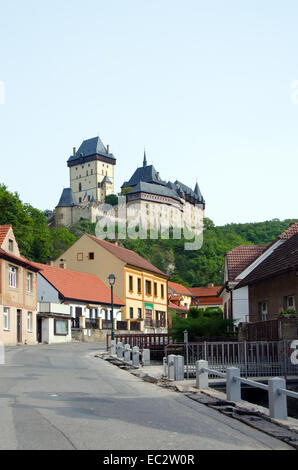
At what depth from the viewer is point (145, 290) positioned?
63969mm

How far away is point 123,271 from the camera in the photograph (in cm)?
5866

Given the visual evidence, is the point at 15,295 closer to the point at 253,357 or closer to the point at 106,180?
the point at 253,357

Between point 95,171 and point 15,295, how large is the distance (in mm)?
155798

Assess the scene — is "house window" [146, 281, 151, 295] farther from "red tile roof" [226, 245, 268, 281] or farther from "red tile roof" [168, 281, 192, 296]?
"red tile roof" [168, 281, 192, 296]

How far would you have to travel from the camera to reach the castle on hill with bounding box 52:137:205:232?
159 meters

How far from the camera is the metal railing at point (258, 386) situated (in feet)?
29.4

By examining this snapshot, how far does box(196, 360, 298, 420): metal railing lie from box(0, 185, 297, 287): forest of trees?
6047cm

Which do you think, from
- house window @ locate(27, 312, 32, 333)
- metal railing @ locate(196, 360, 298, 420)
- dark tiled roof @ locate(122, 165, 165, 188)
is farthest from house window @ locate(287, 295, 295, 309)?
dark tiled roof @ locate(122, 165, 165, 188)

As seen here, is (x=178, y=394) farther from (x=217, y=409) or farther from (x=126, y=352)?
(x=126, y=352)

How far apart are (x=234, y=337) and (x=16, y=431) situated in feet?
56.6

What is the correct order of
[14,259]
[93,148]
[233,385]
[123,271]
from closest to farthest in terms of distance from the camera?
[233,385] → [14,259] → [123,271] → [93,148]

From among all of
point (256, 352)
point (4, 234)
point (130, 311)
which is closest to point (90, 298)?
point (130, 311)

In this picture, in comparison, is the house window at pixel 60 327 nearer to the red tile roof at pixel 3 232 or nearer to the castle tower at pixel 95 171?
the red tile roof at pixel 3 232

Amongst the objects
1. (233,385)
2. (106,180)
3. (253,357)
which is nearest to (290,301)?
(253,357)
